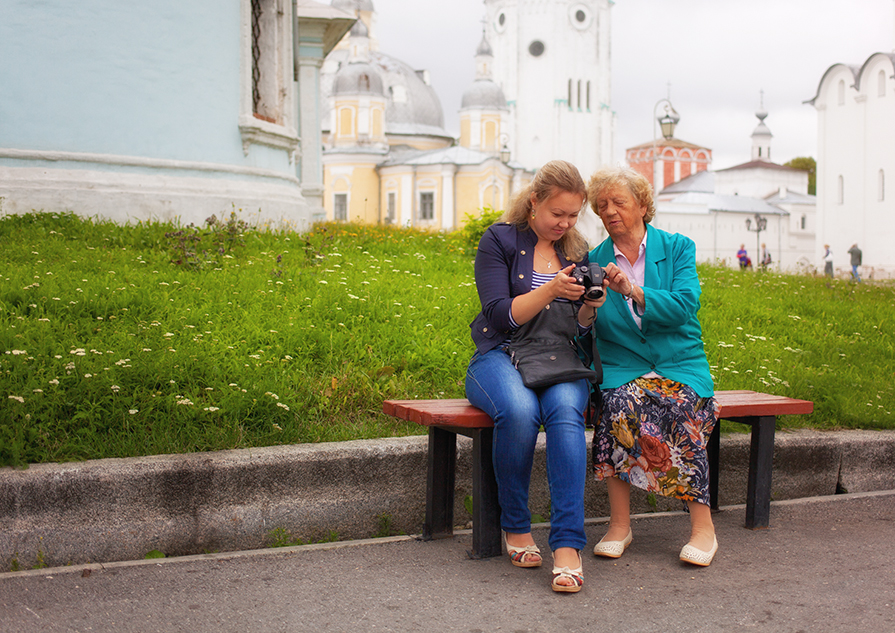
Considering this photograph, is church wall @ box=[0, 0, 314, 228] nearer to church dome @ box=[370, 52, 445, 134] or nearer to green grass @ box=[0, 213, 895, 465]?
green grass @ box=[0, 213, 895, 465]

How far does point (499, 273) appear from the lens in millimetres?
3484

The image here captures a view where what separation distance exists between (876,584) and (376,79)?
5414 cm

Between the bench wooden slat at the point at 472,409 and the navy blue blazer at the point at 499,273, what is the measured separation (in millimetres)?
293

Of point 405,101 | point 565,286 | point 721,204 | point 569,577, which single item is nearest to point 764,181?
point 721,204

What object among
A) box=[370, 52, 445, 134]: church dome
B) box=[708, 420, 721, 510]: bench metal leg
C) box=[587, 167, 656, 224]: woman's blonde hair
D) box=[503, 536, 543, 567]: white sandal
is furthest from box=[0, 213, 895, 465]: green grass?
box=[370, 52, 445, 134]: church dome

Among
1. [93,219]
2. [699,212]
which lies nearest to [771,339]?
[93,219]

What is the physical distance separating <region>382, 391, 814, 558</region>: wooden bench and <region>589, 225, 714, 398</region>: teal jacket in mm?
353

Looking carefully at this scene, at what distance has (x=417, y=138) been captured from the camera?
2408 inches

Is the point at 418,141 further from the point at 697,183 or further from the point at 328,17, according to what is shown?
the point at 328,17

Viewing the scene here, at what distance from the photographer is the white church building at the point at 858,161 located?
127 ft

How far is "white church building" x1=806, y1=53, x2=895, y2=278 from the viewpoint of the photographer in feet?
127

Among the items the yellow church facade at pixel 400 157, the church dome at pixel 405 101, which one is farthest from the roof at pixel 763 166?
the church dome at pixel 405 101

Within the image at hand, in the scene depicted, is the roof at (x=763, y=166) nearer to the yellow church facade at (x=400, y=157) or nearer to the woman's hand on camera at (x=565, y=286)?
the yellow church facade at (x=400, y=157)

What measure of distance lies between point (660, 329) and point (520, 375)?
64cm
